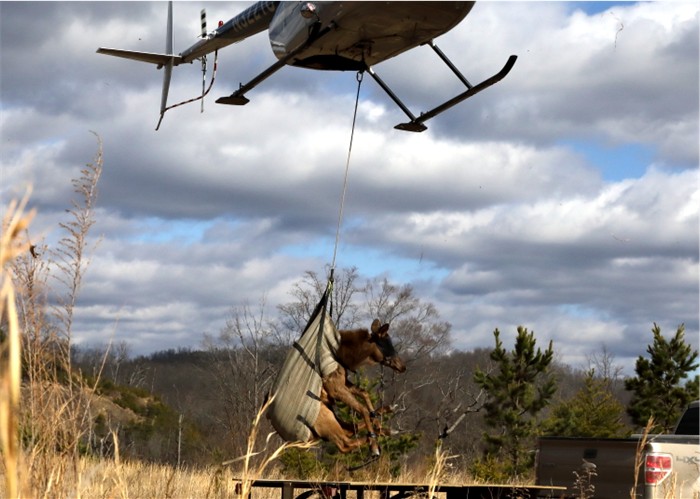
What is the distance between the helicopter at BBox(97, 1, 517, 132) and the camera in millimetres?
6789

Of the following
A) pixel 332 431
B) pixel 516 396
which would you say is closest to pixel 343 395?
pixel 332 431

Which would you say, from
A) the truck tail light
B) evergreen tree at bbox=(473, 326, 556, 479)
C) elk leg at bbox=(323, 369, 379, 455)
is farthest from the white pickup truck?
evergreen tree at bbox=(473, 326, 556, 479)

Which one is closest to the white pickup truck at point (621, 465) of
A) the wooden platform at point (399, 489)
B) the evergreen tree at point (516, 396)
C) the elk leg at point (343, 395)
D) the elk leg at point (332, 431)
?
the wooden platform at point (399, 489)

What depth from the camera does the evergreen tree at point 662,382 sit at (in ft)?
92.7

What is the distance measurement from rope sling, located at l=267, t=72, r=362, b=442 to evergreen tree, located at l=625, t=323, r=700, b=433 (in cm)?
2340

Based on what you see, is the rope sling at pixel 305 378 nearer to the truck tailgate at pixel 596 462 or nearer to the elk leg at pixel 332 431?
the elk leg at pixel 332 431

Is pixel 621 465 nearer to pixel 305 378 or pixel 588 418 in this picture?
pixel 305 378

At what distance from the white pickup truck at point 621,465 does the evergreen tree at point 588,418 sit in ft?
54.3

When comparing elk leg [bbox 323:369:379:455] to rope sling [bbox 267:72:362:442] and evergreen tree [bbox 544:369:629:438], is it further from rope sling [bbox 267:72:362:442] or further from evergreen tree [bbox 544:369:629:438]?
evergreen tree [bbox 544:369:629:438]

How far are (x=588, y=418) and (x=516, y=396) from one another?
265 cm

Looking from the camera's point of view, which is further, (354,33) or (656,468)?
(656,468)

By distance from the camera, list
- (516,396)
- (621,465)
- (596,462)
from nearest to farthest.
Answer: (621,465), (596,462), (516,396)

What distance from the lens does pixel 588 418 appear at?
88.9ft

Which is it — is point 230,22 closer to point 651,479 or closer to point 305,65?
point 305,65
